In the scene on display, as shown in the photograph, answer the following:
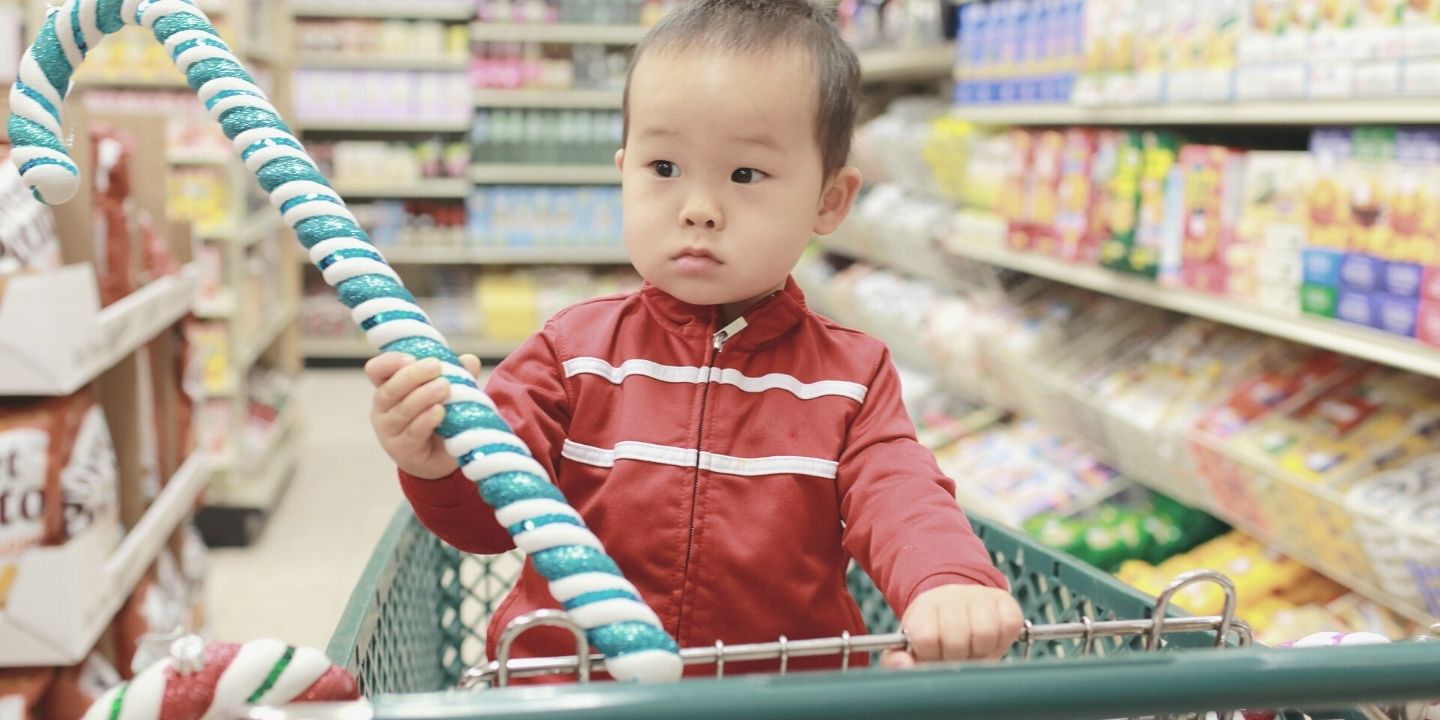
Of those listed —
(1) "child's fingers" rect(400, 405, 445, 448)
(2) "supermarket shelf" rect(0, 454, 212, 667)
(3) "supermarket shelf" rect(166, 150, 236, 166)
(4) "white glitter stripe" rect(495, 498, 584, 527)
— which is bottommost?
(2) "supermarket shelf" rect(0, 454, 212, 667)

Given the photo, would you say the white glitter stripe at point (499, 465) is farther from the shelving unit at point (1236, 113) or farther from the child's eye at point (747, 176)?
the shelving unit at point (1236, 113)

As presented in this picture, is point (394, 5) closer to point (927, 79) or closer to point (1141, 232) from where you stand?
point (927, 79)

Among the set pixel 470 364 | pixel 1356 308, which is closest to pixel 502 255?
pixel 1356 308

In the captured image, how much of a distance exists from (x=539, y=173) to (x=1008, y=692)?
588cm

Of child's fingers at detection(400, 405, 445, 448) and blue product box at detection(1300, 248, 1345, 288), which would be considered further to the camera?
blue product box at detection(1300, 248, 1345, 288)

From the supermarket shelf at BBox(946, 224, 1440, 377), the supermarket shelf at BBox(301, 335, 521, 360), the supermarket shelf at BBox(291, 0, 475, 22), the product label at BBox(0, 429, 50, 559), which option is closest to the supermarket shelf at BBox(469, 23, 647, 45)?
the supermarket shelf at BBox(291, 0, 475, 22)

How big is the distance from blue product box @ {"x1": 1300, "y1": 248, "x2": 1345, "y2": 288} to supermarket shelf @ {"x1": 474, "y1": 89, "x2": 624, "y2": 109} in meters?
4.59

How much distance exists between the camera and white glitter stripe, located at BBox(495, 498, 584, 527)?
Answer: 2.55 feet

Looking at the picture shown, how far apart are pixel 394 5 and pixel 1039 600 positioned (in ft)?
18.1

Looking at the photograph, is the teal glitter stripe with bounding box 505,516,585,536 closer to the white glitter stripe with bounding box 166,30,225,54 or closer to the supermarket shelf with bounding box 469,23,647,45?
the white glitter stripe with bounding box 166,30,225,54

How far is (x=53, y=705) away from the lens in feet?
5.30

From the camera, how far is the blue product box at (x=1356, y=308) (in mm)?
1774

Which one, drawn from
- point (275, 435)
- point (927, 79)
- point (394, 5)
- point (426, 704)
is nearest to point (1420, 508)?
point (426, 704)

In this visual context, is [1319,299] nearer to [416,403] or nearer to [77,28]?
[416,403]
